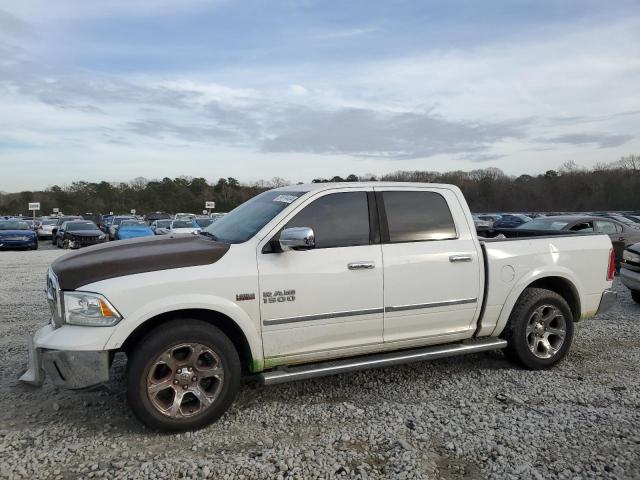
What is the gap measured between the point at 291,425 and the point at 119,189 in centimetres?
8766

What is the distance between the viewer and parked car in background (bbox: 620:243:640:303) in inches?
324

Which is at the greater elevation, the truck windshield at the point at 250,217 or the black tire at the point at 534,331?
the truck windshield at the point at 250,217

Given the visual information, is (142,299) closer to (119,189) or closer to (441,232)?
(441,232)

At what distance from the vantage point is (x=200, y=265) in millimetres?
3770

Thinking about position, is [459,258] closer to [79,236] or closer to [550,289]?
[550,289]

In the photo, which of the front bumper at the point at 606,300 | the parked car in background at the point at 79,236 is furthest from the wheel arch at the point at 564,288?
the parked car in background at the point at 79,236

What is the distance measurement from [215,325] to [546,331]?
3.39 metres

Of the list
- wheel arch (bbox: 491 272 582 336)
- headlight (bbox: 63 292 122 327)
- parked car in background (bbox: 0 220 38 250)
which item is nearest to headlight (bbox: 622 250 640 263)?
wheel arch (bbox: 491 272 582 336)

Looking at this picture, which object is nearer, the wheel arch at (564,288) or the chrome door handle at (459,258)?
the chrome door handle at (459,258)

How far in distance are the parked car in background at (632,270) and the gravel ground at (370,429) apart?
3.62 meters

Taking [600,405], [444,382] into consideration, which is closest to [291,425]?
[444,382]

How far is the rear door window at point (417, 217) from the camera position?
453cm

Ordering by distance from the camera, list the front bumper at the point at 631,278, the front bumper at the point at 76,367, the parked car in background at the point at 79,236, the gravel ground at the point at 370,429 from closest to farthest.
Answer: the gravel ground at the point at 370,429 → the front bumper at the point at 76,367 → the front bumper at the point at 631,278 → the parked car in background at the point at 79,236

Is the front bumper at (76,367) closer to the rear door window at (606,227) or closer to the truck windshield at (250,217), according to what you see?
the truck windshield at (250,217)
